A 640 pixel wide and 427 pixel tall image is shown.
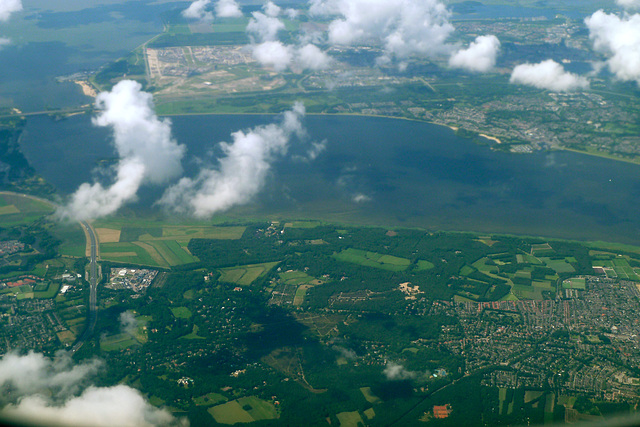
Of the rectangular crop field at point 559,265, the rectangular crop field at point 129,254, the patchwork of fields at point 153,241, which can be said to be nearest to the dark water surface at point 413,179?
the rectangular crop field at point 559,265

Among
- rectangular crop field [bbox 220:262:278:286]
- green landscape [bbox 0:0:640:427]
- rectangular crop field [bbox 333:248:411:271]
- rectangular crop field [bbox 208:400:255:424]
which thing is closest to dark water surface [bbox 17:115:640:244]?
green landscape [bbox 0:0:640:427]

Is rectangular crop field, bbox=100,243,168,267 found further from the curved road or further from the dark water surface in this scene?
the dark water surface

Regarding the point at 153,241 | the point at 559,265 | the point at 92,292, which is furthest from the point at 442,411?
the point at 153,241

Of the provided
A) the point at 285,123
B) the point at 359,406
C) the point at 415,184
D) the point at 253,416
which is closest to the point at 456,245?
the point at 415,184

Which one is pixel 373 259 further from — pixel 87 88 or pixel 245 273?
pixel 87 88

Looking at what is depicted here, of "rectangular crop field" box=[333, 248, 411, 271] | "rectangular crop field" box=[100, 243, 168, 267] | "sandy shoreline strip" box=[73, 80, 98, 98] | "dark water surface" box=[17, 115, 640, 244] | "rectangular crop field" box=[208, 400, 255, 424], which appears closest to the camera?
"rectangular crop field" box=[208, 400, 255, 424]

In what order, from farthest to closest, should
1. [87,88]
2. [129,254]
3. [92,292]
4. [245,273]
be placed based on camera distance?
[87,88]
[129,254]
[245,273]
[92,292]
